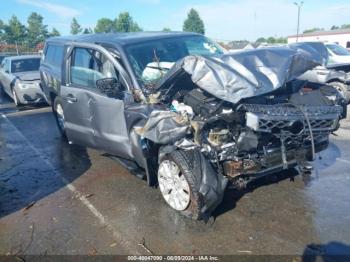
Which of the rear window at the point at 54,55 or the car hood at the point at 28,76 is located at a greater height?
the rear window at the point at 54,55

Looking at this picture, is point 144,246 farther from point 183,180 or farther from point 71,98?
point 71,98

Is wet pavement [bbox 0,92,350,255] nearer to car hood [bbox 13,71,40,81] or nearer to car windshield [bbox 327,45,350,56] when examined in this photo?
car hood [bbox 13,71,40,81]

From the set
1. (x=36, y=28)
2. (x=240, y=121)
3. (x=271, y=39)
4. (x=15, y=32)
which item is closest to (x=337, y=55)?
(x=240, y=121)

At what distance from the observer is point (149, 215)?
4047mm

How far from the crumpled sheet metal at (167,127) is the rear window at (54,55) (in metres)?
4.04

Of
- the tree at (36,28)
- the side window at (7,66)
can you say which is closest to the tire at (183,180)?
the side window at (7,66)

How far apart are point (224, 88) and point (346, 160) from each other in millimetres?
3067

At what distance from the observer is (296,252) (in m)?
3.25

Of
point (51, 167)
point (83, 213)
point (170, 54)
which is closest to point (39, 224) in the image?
point (83, 213)

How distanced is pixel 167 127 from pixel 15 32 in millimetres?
82939

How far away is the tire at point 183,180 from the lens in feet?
12.0

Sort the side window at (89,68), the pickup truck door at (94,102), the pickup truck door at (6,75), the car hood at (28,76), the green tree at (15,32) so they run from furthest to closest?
1. the green tree at (15,32)
2. the pickup truck door at (6,75)
3. the car hood at (28,76)
4. the side window at (89,68)
5. the pickup truck door at (94,102)

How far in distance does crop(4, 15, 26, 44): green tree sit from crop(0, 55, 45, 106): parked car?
69930mm

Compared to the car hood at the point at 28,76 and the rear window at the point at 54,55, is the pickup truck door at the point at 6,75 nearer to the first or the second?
the car hood at the point at 28,76
